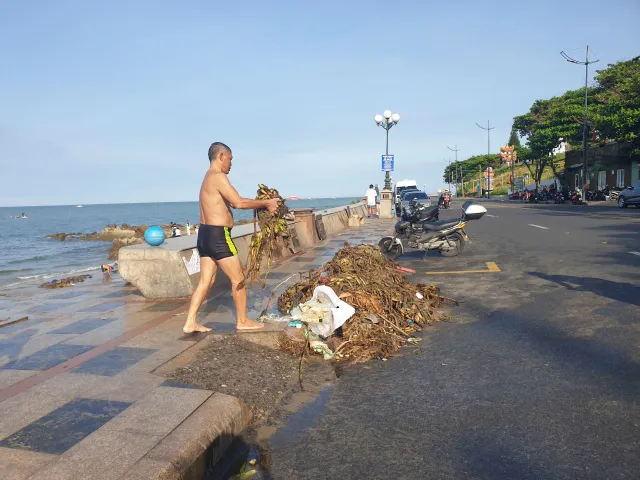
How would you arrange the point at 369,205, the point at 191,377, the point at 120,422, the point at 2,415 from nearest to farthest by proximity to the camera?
the point at 120,422 → the point at 2,415 → the point at 191,377 → the point at 369,205

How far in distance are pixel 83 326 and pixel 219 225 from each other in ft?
8.15

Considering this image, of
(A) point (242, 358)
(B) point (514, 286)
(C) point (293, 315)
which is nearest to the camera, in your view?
(A) point (242, 358)

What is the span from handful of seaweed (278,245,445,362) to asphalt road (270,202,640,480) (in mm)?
272

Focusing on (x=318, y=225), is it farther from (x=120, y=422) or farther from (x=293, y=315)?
(x=120, y=422)

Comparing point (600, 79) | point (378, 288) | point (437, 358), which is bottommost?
point (437, 358)

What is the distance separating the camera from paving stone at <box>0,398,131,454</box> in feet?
9.57

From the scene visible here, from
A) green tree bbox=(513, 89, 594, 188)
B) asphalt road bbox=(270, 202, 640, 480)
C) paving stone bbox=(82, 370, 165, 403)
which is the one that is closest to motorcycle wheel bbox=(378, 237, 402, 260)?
asphalt road bbox=(270, 202, 640, 480)

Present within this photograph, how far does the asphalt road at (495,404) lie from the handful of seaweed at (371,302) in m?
0.27

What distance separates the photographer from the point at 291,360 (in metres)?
4.84

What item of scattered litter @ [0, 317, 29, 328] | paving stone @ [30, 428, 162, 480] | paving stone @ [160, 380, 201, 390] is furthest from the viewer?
scattered litter @ [0, 317, 29, 328]

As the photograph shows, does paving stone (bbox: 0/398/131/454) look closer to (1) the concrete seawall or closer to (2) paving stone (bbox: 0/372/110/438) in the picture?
(2) paving stone (bbox: 0/372/110/438)

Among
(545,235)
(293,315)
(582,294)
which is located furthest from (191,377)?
(545,235)

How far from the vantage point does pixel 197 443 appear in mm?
2869

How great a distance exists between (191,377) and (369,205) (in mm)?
27408
